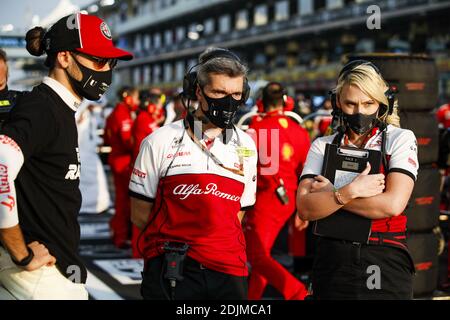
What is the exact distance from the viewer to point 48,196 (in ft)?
9.29

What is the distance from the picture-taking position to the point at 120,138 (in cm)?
896

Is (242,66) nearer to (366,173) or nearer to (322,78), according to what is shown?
(366,173)

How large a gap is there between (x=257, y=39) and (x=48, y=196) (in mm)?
52129

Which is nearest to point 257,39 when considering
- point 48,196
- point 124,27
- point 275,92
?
point 124,27

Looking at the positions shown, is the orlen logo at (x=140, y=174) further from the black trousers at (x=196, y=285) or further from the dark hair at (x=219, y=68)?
the dark hair at (x=219, y=68)

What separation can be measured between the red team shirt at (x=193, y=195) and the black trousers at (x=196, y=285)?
4cm

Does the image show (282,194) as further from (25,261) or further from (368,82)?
(25,261)

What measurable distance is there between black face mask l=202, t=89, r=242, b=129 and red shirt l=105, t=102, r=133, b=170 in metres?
5.40

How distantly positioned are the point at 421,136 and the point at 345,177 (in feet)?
7.86

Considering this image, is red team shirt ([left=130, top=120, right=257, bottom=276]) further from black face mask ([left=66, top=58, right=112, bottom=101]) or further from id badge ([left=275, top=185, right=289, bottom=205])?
id badge ([left=275, top=185, right=289, bottom=205])

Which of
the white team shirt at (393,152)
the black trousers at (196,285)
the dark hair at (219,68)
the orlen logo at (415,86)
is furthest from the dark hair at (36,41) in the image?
the orlen logo at (415,86)

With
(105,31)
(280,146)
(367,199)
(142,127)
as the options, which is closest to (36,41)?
(105,31)

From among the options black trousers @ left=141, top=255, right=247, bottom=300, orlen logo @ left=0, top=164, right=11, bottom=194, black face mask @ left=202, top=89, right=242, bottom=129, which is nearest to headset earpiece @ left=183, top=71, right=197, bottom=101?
black face mask @ left=202, top=89, right=242, bottom=129

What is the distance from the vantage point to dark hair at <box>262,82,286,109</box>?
614 cm
